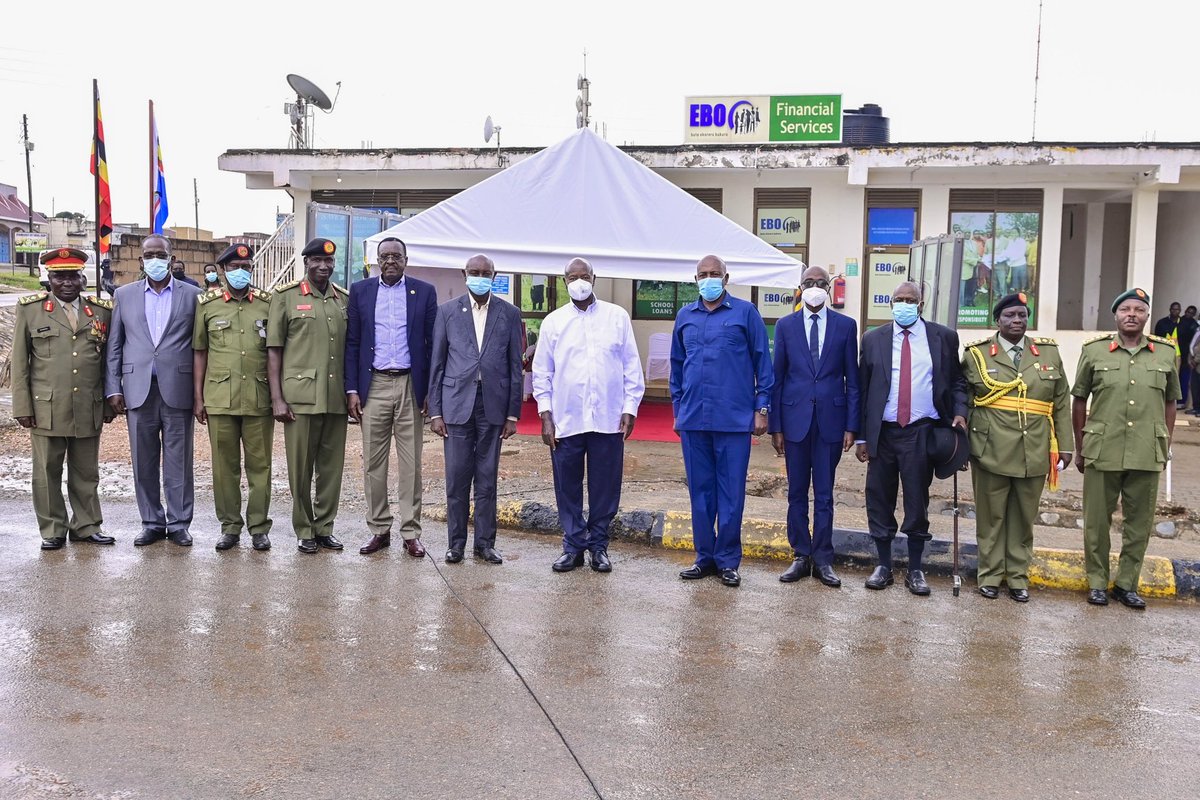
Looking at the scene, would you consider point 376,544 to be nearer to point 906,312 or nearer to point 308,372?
point 308,372

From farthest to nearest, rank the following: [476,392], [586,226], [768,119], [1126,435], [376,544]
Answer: [768,119] → [586,226] → [376,544] → [476,392] → [1126,435]

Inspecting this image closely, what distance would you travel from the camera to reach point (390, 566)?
6.55m

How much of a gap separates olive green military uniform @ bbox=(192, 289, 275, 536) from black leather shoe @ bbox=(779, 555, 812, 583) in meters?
3.28

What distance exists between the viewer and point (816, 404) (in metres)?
6.34

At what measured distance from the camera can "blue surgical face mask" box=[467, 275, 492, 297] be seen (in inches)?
266

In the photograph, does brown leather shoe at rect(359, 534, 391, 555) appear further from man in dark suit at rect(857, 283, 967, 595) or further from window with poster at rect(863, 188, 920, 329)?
window with poster at rect(863, 188, 920, 329)

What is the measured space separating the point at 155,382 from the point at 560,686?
3.84 meters

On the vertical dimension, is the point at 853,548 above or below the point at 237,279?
below

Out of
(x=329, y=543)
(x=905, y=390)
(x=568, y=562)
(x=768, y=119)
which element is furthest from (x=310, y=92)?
(x=905, y=390)

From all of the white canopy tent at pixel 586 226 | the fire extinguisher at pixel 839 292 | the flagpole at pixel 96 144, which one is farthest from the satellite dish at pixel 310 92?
the fire extinguisher at pixel 839 292

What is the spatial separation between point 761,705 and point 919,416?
2448 millimetres

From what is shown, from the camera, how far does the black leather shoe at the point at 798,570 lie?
6.44m

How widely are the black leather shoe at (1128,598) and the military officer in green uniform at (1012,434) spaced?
53cm

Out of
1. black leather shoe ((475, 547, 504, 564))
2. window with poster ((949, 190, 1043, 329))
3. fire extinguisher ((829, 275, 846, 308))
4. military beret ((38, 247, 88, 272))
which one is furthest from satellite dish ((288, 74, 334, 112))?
black leather shoe ((475, 547, 504, 564))
